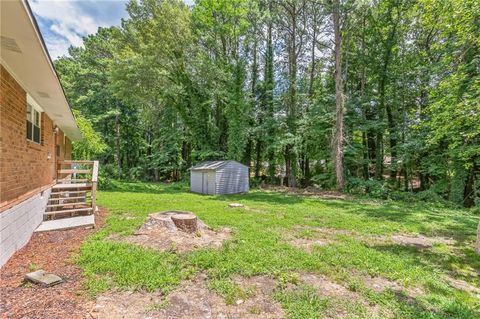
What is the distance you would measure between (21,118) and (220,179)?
34.1 feet

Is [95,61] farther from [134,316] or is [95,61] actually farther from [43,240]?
[134,316]

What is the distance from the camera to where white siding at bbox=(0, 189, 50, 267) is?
385cm

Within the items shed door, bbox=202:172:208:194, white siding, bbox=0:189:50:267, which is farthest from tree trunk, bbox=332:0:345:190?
white siding, bbox=0:189:50:267

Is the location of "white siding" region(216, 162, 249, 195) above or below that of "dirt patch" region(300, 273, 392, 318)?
above

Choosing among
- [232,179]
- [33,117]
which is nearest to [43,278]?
[33,117]

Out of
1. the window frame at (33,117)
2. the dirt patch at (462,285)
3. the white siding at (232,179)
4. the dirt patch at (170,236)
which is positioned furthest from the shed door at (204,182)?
the dirt patch at (462,285)

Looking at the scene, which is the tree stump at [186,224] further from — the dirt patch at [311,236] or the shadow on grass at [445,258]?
the shadow on grass at [445,258]

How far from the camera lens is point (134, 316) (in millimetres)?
2744

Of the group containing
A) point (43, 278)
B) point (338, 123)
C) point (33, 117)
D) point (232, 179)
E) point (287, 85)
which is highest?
point (287, 85)

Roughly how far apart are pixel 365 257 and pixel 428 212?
274 inches

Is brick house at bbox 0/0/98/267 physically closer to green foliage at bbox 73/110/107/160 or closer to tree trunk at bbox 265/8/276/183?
green foliage at bbox 73/110/107/160

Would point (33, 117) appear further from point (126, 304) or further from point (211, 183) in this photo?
point (211, 183)

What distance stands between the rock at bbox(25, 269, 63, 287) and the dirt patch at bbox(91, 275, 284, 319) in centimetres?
78

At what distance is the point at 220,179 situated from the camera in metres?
14.8
